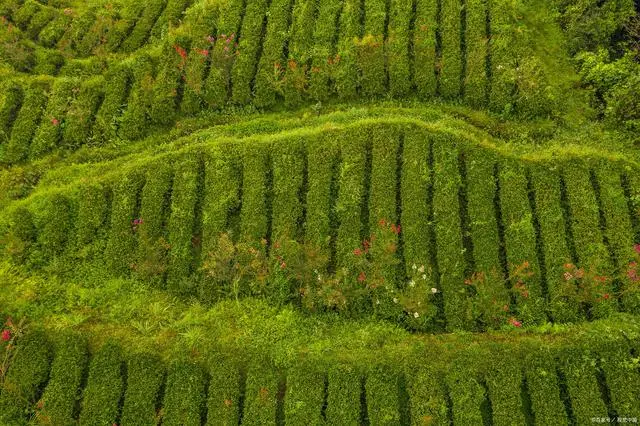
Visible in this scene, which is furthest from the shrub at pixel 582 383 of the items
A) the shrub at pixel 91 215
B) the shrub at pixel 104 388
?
the shrub at pixel 91 215

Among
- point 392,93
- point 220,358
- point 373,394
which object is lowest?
point 373,394

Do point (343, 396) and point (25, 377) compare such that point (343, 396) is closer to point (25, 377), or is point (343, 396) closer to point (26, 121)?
point (25, 377)

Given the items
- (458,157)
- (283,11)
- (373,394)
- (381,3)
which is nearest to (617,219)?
(458,157)

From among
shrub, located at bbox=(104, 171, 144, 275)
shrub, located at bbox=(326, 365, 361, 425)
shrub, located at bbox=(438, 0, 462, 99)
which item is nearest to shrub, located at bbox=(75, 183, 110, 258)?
shrub, located at bbox=(104, 171, 144, 275)

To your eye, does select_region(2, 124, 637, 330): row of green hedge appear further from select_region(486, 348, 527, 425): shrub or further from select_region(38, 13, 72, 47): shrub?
select_region(38, 13, 72, 47): shrub

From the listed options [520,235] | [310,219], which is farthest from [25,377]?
[520,235]

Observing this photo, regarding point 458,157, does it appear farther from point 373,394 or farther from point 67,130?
point 67,130
